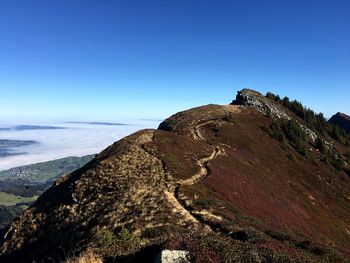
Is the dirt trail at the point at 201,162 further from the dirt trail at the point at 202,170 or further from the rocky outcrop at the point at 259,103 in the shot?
the rocky outcrop at the point at 259,103

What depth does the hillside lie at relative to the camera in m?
19.0

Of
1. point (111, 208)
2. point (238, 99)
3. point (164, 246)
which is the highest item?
point (238, 99)

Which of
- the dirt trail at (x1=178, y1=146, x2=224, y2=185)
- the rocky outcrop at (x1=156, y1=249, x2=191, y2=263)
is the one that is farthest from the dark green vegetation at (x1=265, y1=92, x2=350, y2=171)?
the rocky outcrop at (x1=156, y1=249, x2=191, y2=263)

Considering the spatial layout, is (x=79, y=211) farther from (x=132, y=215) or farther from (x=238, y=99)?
(x=238, y=99)

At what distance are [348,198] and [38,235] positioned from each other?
56.6m

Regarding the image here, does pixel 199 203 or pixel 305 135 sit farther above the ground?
pixel 305 135

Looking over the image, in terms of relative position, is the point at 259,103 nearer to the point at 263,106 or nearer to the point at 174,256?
the point at 263,106

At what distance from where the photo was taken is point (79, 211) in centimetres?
3581

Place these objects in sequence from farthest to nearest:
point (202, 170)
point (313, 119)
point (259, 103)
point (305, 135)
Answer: point (313, 119)
point (259, 103)
point (305, 135)
point (202, 170)

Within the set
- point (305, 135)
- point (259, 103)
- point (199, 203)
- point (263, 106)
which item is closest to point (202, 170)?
point (199, 203)

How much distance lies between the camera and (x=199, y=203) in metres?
33.5

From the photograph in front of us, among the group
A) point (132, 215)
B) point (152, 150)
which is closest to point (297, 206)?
point (152, 150)

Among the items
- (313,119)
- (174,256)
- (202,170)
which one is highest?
(313,119)

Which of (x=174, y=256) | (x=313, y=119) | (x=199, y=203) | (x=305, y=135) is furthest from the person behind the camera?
(x=313, y=119)
